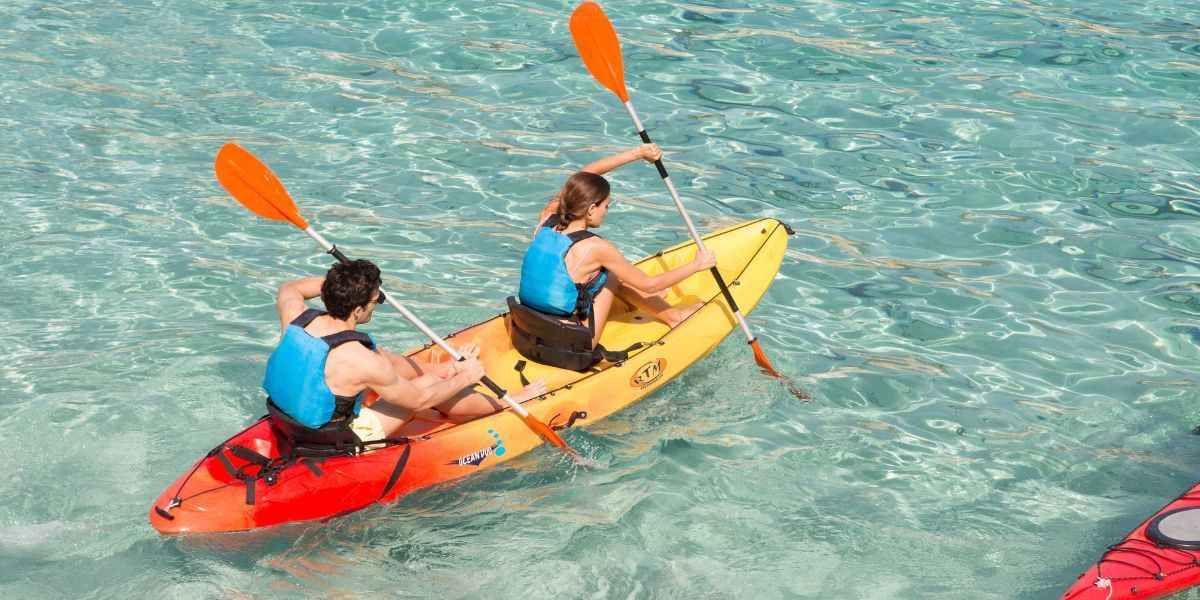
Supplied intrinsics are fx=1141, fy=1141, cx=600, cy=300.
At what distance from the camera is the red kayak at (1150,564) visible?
4.41 m

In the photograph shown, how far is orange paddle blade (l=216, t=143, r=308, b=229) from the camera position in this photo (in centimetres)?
557

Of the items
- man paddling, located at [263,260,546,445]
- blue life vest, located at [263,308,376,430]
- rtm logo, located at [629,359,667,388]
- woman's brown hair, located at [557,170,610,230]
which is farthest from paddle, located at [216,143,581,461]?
woman's brown hair, located at [557,170,610,230]

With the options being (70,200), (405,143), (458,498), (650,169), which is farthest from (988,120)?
(70,200)

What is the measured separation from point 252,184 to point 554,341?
1.71 m

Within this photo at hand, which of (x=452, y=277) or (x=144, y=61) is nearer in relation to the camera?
(x=452, y=277)

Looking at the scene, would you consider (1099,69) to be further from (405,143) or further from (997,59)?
(405,143)

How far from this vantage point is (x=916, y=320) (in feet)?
23.0

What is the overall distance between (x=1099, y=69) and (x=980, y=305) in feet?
15.9

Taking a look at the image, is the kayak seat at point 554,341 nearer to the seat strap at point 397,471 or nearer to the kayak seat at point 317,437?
the seat strap at point 397,471

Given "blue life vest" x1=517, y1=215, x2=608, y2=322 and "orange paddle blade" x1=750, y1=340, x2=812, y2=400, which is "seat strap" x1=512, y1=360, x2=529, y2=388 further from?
"orange paddle blade" x1=750, y1=340, x2=812, y2=400

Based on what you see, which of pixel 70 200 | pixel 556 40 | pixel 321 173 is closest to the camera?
pixel 70 200

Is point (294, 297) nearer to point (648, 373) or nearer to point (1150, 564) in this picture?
point (648, 373)

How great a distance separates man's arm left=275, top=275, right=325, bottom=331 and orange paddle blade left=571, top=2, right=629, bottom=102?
237 cm

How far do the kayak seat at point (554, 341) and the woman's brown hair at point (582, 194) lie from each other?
0.55 m
